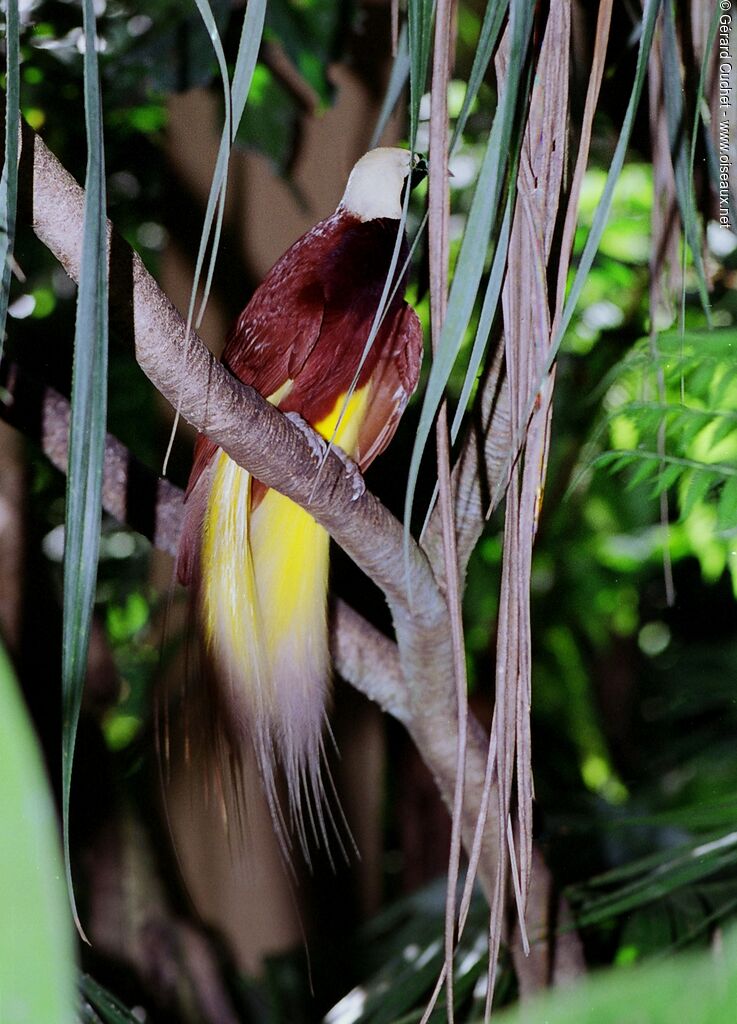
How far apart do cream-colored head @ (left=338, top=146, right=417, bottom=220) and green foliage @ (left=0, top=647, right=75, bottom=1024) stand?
1.69 feet

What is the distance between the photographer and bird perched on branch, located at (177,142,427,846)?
0.63 m

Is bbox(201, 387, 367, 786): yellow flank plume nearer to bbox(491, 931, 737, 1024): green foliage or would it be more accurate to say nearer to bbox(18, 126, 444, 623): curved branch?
bbox(18, 126, 444, 623): curved branch

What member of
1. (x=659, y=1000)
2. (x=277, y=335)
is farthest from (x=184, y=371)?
(x=659, y=1000)

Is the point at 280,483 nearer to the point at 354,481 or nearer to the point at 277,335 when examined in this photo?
the point at 354,481

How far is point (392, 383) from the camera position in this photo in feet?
2.28

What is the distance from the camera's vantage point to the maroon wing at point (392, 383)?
0.67 m

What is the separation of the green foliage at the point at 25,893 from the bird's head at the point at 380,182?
51 cm

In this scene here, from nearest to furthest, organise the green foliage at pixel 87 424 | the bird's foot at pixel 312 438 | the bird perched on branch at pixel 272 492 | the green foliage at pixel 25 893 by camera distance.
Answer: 1. the green foliage at pixel 25 893
2. the green foliage at pixel 87 424
3. the bird's foot at pixel 312 438
4. the bird perched on branch at pixel 272 492

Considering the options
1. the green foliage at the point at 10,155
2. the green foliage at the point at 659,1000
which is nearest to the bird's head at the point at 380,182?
the green foliage at the point at 10,155

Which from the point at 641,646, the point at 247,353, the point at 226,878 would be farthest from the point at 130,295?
the point at 641,646

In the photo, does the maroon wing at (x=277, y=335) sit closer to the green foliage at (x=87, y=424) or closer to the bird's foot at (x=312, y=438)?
the bird's foot at (x=312, y=438)

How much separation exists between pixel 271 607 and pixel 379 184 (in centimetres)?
31

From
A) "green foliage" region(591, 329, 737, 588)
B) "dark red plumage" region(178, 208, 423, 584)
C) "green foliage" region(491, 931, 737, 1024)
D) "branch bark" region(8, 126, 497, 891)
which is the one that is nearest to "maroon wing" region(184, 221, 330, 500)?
"dark red plumage" region(178, 208, 423, 584)

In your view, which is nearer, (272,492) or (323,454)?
(323,454)
